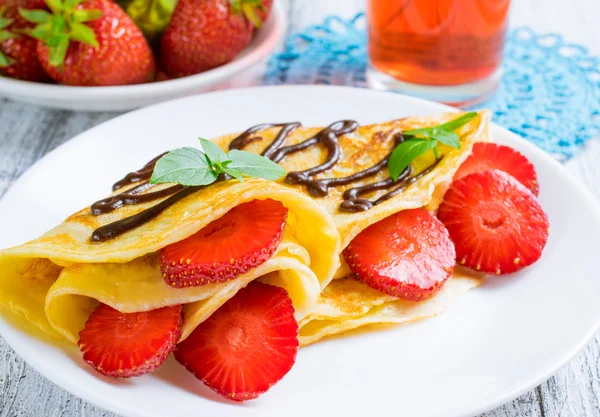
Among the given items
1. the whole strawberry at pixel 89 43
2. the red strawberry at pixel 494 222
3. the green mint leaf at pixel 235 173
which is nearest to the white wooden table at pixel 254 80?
the whole strawberry at pixel 89 43

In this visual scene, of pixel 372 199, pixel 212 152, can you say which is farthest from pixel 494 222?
pixel 212 152

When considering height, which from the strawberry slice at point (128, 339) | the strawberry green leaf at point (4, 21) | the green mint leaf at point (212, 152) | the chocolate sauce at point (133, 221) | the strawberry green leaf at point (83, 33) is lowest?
the strawberry slice at point (128, 339)

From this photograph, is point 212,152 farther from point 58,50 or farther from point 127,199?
point 58,50

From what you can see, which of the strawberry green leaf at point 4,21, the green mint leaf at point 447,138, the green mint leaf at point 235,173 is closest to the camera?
the green mint leaf at point 235,173

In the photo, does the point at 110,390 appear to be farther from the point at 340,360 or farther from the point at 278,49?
the point at 278,49

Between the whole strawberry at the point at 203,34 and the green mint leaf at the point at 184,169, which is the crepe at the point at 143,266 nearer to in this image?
the green mint leaf at the point at 184,169

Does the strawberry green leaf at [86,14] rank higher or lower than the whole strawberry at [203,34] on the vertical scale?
higher
